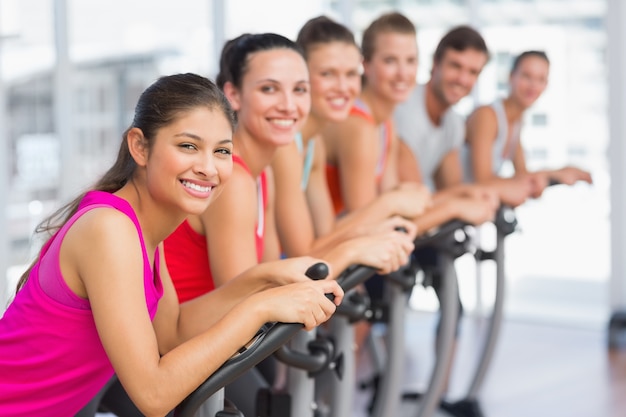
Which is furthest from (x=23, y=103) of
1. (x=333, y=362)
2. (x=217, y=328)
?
(x=217, y=328)

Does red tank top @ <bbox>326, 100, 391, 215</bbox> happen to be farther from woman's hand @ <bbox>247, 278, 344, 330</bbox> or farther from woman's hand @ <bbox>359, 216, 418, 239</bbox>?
woman's hand @ <bbox>247, 278, 344, 330</bbox>

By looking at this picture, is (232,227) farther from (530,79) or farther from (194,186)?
(530,79)

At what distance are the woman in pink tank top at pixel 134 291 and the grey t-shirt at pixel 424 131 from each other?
78.5 inches

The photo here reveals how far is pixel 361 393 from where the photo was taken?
156 inches

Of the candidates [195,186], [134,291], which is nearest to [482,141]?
[195,186]

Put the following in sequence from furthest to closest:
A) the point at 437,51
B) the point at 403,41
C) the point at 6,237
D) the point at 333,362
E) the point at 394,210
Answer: the point at 6,237
the point at 437,51
the point at 403,41
the point at 394,210
the point at 333,362

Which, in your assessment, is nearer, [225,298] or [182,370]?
[182,370]

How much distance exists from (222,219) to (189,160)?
0.44m

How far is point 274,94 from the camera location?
230cm

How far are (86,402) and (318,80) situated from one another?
1.25 meters

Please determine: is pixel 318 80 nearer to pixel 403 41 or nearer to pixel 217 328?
pixel 403 41

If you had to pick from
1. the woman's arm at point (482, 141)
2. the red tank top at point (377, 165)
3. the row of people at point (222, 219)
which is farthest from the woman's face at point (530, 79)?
the red tank top at point (377, 165)

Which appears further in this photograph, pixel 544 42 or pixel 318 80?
pixel 544 42

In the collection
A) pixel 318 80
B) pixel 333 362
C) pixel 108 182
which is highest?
pixel 318 80
